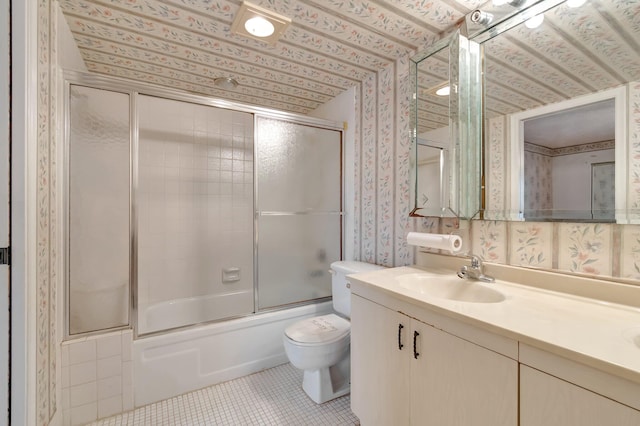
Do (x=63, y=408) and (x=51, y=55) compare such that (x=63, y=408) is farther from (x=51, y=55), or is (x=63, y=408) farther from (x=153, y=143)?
(x=51, y=55)

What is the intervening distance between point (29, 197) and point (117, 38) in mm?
1113

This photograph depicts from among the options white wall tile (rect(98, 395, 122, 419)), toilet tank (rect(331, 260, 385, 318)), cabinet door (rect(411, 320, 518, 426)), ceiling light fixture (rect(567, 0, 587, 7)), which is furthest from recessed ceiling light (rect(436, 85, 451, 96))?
white wall tile (rect(98, 395, 122, 419))

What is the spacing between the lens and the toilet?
5.27 ft

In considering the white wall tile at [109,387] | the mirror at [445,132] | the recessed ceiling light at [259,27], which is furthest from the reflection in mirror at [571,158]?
the white wall tile at [109,387]

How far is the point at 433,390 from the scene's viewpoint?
0.99 m

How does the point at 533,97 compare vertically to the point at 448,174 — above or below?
above

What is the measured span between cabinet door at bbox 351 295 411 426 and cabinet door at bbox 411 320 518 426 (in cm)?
6

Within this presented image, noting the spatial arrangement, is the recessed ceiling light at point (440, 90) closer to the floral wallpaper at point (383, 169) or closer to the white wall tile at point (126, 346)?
the floral wallpaper at point (383, 169)

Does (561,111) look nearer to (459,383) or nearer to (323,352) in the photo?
(459,383)

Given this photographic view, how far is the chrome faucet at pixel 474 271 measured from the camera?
1.31m

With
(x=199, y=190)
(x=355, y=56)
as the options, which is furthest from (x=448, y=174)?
(x=199, y=190)

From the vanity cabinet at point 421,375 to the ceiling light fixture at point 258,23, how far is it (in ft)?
4.86

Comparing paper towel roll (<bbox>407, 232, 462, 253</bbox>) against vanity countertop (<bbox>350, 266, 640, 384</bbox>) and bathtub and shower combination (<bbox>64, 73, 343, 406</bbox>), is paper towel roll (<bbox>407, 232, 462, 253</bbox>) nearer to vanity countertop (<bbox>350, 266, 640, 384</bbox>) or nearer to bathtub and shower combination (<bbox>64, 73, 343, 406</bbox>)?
Result: vanity countertop (<bbox>350, 266, 640, 384</bbox>)

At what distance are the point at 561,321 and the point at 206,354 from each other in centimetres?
191
